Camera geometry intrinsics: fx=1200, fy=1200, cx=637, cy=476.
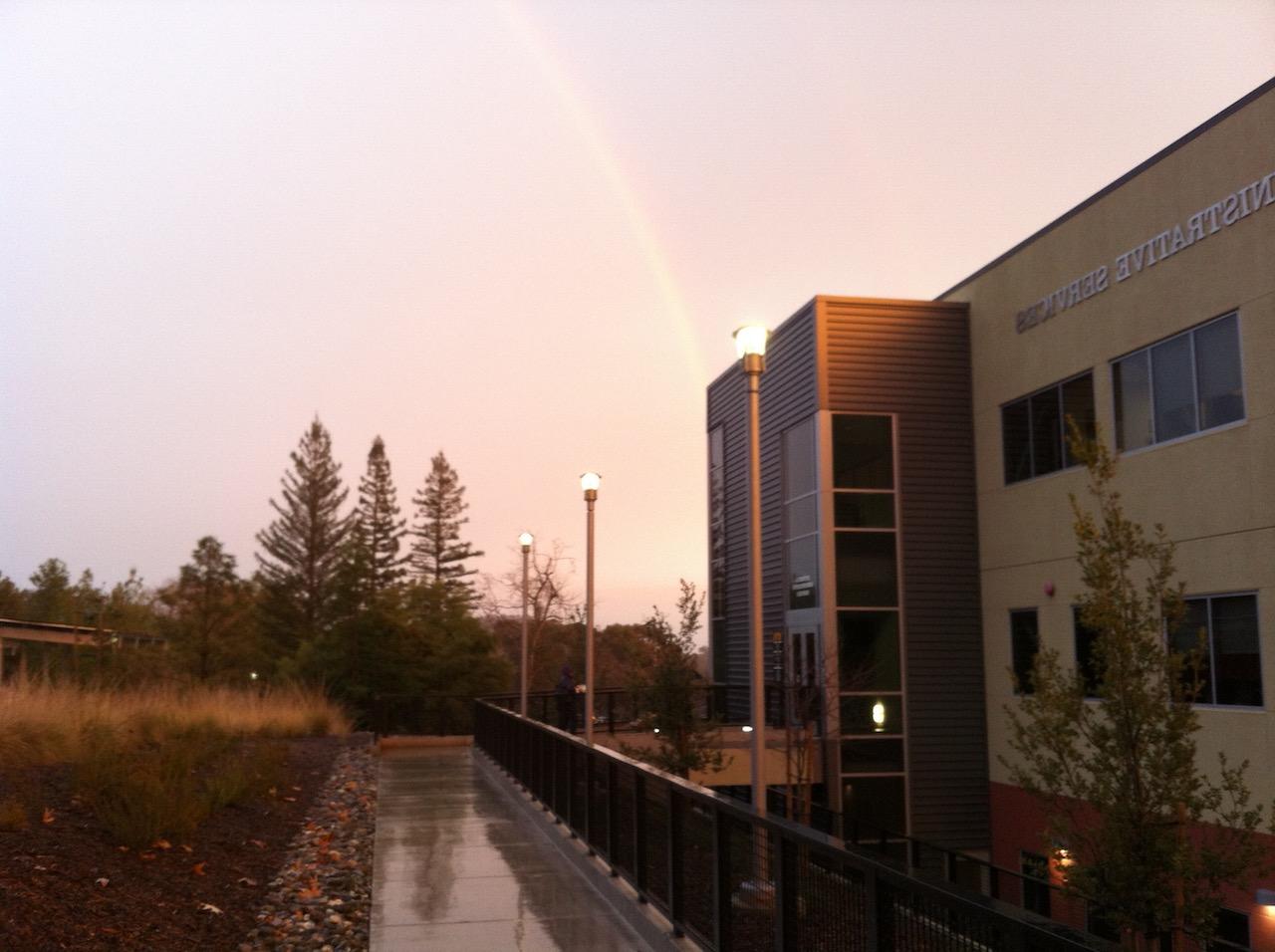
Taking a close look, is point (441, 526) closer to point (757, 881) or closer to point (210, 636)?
point (210, 636)

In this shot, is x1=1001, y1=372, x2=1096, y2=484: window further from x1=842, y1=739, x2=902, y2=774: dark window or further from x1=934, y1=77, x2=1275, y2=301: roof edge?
x1=842, y1=739, x2=902, y2=774: dark window

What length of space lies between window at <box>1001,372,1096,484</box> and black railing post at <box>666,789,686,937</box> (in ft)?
38.8

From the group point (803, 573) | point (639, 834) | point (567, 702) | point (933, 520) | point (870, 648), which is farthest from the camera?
point (567, 702)

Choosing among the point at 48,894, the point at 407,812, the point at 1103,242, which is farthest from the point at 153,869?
the point at 1103,242

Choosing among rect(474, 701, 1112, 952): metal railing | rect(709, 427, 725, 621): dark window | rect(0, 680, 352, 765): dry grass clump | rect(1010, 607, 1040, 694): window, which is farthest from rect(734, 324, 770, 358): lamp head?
rect(709, 427, 725, 621): dark window

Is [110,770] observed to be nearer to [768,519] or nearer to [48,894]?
[48,894]

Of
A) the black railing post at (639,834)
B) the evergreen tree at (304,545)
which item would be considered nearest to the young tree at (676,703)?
the black railing post at (639,834)

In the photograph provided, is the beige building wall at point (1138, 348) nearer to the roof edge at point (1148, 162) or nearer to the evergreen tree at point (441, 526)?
the roof edge at point (1148, 162)

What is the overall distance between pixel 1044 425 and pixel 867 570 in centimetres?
421

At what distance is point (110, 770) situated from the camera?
1041 cm

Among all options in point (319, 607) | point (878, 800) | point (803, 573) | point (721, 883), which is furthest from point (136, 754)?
point (319, 607)

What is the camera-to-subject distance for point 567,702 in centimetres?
2703

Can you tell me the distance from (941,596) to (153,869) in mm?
15934

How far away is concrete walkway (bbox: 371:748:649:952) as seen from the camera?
8.20 meters
